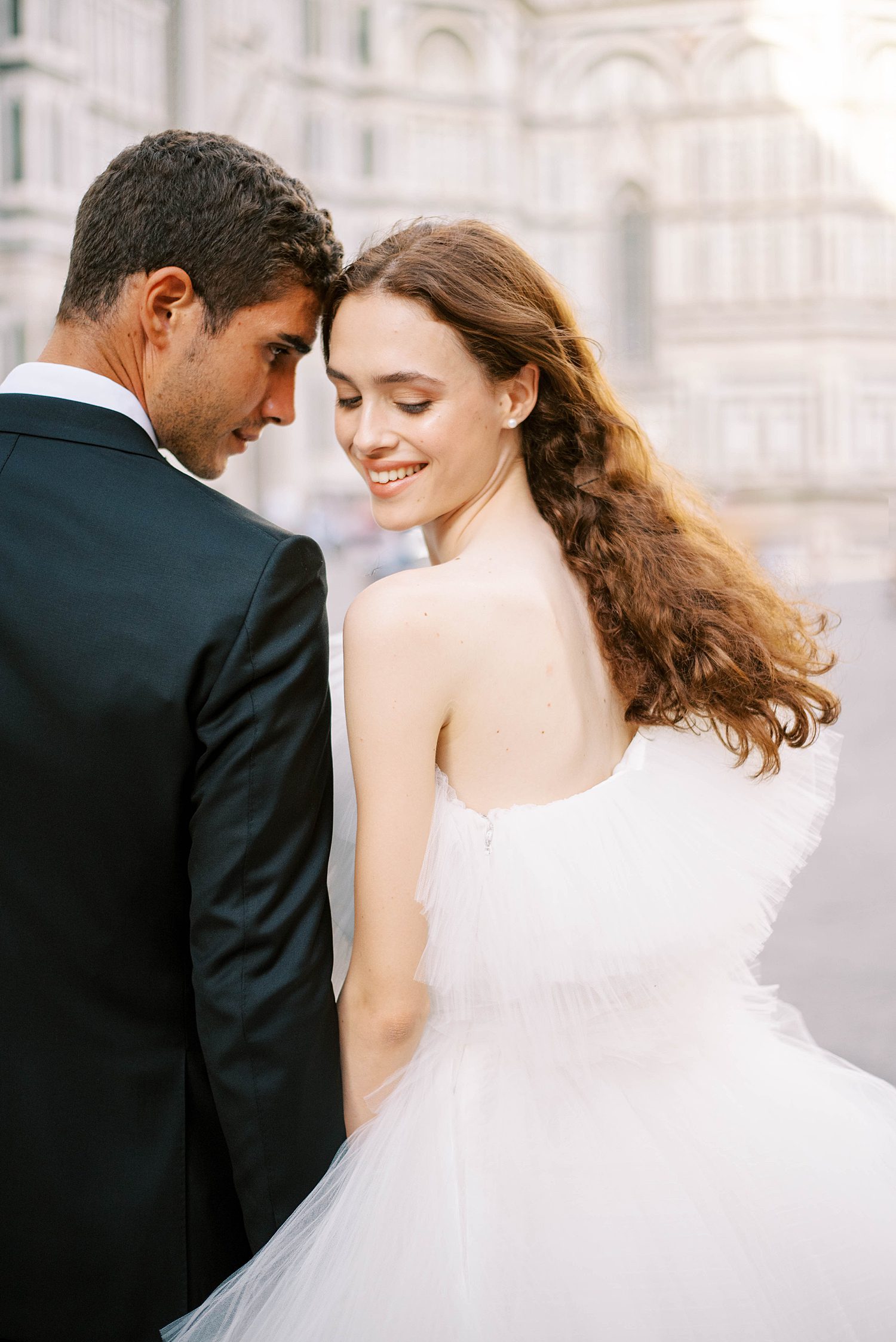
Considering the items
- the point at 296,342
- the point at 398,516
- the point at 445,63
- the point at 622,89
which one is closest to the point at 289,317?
the point at 296,342

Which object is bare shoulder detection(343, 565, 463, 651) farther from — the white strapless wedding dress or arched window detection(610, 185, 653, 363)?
arched window detection(610, 185, 653, 363)

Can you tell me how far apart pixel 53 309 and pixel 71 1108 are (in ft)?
51.4

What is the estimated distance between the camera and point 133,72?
15.8 metres

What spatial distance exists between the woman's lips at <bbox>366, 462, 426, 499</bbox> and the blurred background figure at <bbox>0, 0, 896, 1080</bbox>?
15.8 metres

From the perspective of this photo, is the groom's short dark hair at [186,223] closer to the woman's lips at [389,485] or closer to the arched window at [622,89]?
the woman's lips at [389,485]

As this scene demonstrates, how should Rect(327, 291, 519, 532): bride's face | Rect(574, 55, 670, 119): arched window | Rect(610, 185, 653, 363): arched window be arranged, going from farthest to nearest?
Rect(610, 185, 653, 363): arched window, Rect(574, 55, 670, 119): arched window, Rect(327, 291, 519, 532): bride's face

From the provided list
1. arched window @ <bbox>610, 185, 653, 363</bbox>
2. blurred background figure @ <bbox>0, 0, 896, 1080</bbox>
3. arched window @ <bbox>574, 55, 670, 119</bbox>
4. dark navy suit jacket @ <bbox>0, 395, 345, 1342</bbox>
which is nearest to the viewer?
dark navy suit jacket @ <bbox>0, 395, 345, 1342</bbox>

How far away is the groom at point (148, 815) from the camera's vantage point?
47.4 inches

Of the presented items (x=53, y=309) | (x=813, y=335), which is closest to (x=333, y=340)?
(x=53, y=309)

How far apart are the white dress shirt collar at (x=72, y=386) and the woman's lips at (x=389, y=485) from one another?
1.27ft

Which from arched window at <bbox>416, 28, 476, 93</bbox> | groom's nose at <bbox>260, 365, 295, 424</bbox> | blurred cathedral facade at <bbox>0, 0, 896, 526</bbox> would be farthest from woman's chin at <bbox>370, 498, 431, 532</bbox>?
arched window at <bbox>416, 28, 476, 93</bbox>

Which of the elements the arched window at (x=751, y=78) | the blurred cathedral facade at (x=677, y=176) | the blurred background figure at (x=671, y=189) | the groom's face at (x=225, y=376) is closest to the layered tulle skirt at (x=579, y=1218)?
the groom's face at (x=225, y=376)

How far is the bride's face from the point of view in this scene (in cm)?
153

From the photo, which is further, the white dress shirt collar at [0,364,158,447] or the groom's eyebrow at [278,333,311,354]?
the groom's eyebrow at [278,333,311,354]
